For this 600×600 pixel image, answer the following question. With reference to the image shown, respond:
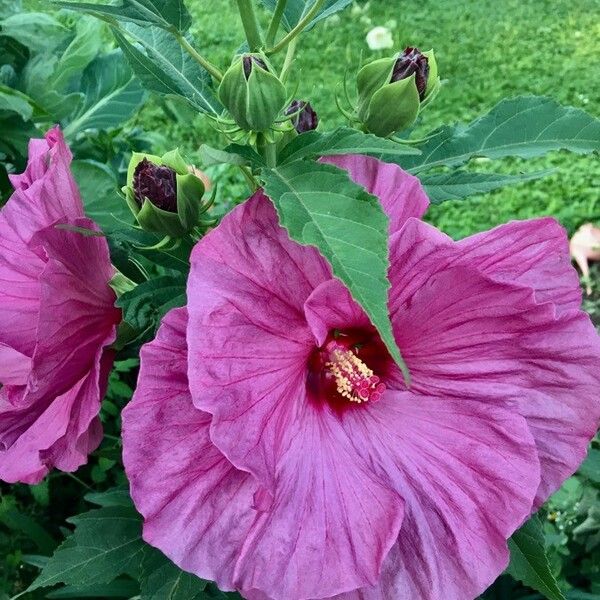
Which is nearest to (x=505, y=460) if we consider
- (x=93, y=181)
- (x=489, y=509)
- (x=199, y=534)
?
(x=489, y=509)

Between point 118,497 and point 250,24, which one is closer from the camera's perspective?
point 250,24

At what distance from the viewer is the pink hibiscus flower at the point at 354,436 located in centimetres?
69

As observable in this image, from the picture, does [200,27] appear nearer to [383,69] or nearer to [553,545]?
[553,545]

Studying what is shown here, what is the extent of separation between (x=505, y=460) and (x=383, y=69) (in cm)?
38

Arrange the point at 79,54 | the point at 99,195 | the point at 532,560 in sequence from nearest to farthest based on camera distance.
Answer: the point at 532,560, the point at 99,195, the point at 79,54

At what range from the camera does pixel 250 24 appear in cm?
77

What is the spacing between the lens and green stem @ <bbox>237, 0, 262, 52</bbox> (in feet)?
2.48

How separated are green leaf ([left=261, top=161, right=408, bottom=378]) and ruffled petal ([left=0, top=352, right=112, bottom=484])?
262 millimetres

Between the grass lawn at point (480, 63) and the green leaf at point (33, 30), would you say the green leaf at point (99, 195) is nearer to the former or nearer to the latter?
the green leaf at point (33, 30)

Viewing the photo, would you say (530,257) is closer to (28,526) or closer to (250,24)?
(250,24)

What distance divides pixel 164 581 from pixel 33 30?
1.01 metres

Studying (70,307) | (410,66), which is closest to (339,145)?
(410,66)

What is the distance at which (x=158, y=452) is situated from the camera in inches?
28.0

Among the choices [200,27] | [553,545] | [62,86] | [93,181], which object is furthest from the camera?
[200,27]
